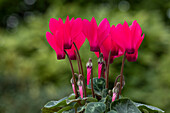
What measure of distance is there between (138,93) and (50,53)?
1.51m

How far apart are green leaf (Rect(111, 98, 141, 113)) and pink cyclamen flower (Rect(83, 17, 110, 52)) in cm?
24

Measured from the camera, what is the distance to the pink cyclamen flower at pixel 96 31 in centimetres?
114

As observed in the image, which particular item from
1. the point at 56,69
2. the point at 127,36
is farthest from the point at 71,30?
the point at 56,69

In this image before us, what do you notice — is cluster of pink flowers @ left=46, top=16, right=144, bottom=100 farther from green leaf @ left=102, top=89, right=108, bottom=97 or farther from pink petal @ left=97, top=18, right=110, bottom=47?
green leaf @ left=102, top=89, right=108, bottom=97

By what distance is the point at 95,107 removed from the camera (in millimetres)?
1076

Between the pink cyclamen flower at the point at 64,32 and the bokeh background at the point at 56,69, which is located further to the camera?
the bokeh background at the point at 56,69

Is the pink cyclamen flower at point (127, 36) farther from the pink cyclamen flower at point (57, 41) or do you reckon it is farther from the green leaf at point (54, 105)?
the green leaf at point (54, 105)

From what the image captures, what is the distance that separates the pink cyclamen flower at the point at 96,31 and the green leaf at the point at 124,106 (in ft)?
0.78

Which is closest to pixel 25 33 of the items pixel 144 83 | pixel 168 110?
pixel 144 83

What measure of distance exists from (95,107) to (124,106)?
0.13 meters

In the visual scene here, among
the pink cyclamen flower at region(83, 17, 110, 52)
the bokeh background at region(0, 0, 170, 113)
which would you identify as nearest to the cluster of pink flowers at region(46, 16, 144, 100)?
the pink cyclamen flower at region(83, 17, 110, 52)

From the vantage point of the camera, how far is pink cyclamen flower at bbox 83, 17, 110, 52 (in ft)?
3.73

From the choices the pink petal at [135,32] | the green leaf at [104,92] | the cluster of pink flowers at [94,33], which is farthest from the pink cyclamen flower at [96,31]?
the green leaf at [104,92]

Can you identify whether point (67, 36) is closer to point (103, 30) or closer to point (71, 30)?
point (71, 30)
